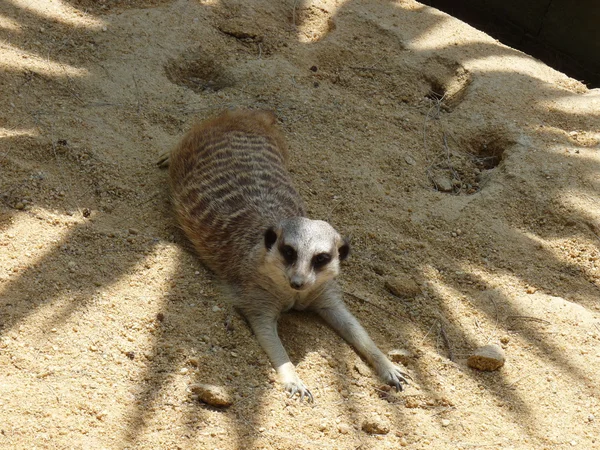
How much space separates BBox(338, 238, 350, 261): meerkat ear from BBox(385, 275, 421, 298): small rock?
0.30m

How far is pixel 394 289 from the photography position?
3.28 metres

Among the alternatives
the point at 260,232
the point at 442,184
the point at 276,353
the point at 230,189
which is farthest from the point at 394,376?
the point at 442,184

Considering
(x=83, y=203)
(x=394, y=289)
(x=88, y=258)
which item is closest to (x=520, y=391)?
(x=394, y=289)

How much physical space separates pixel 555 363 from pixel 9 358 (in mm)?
2096

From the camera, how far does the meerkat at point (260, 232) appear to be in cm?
291

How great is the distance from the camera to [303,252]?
291 centimetres

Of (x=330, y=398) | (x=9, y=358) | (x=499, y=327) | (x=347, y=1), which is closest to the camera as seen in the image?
(x=9, y=358)

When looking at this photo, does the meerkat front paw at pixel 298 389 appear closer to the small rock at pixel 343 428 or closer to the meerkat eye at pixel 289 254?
the small rock at pixel 343 428

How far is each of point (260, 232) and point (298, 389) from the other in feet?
2.92

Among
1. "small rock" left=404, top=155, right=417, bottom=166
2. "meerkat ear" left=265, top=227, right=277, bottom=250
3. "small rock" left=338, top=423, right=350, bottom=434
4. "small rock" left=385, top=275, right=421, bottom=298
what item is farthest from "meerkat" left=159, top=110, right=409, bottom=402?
"small rock" left=404, top=155, right=417, bottom=166

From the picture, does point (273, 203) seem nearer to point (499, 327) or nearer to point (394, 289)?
point (394, 289)

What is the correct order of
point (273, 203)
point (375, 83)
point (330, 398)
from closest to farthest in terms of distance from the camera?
point (330, 398), point (273, 203), point (375, 83)

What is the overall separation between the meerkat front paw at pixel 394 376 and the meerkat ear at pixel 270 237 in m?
0.71

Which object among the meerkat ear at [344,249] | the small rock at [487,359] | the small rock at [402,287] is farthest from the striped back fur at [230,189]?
the small rock at [487,359]
